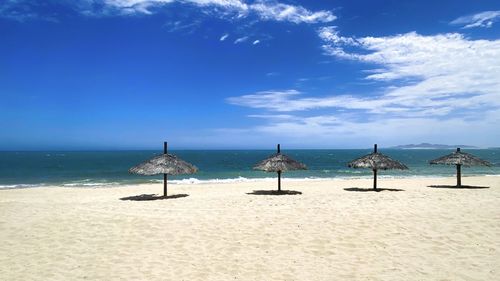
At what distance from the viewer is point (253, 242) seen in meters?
7.99

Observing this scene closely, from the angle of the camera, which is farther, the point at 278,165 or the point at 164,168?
the point at 278,165

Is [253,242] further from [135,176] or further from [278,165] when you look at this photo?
[135,176]

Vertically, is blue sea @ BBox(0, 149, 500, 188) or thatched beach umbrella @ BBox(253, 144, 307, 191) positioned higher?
thatched beach umbrella @ BBox(253, 144, 307, 191)

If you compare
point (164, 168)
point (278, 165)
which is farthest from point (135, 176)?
point (278, 165)

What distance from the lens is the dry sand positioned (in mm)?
6281

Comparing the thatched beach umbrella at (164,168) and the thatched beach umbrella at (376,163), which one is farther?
the thatched beach umbrella at (376,163)

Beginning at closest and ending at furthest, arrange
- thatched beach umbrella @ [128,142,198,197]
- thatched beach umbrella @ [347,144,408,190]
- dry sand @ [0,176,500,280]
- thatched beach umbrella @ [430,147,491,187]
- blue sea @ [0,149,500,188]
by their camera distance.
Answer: dry sand @ [0,176,500,280] < thatched beach umbrella @ [128,142,198,197] < thatched beach umbrella @ [347,144,408,190] < thatched beach umbrella @ [430,147,491,187] < blue sea @ [0,149,500,188]

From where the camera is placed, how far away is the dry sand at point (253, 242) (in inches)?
247

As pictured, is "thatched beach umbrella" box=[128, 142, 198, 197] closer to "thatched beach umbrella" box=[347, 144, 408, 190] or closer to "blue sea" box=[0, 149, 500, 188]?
"thatched beach umbrella" box=[347, 144, 408, 190]

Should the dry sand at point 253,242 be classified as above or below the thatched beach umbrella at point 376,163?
below

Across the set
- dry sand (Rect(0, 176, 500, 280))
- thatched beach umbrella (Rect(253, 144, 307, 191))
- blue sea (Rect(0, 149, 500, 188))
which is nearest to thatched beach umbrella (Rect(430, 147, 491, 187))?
dry sand (Rect(0, 176, 500, 280))

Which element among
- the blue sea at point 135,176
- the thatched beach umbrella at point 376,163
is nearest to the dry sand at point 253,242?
the thatched beach umbrella at point 376,163

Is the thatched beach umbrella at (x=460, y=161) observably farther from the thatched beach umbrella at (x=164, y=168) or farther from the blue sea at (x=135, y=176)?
the thatched beach umbrella at (x=164, y=168)

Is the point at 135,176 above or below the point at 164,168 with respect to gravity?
below
